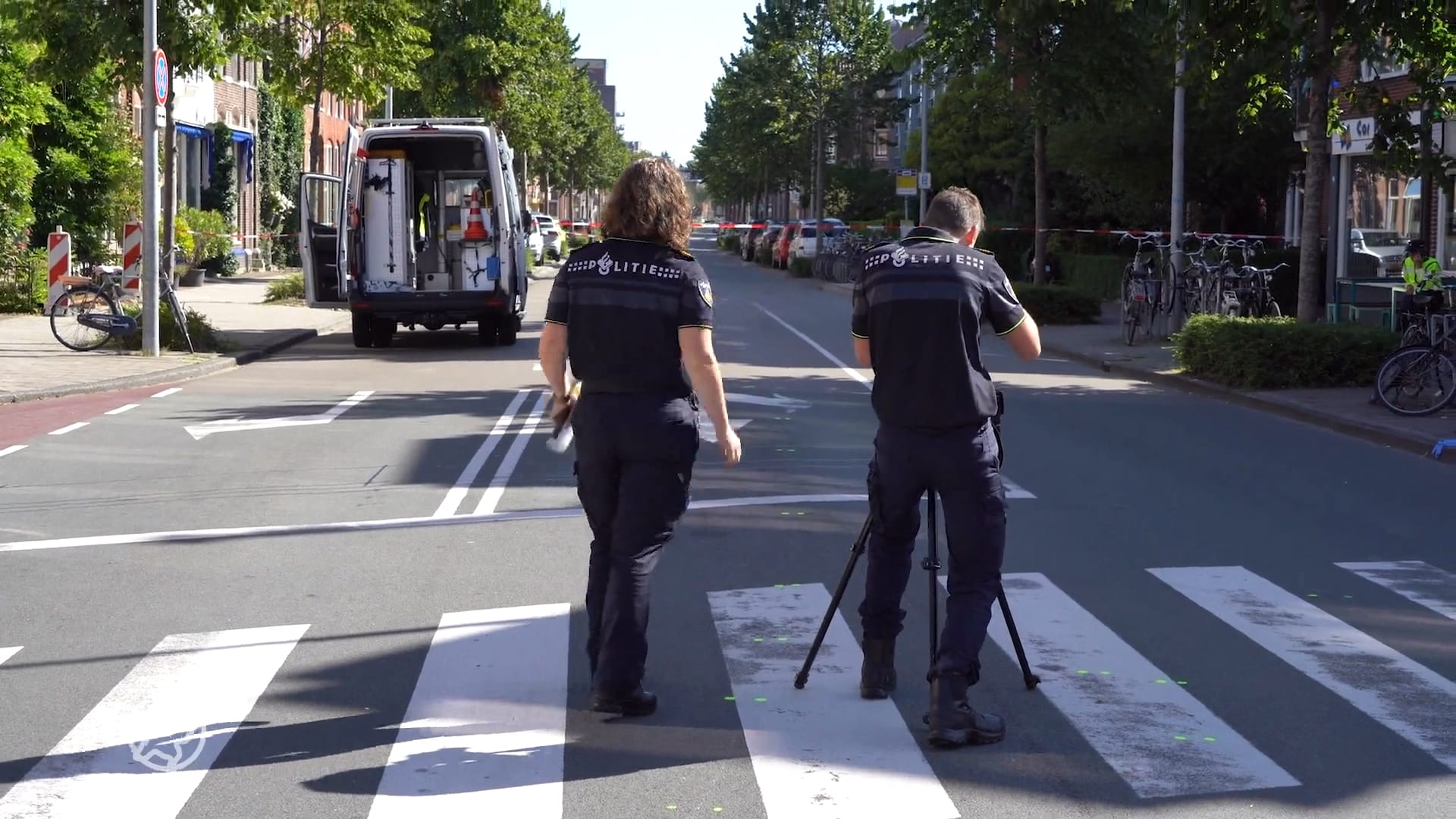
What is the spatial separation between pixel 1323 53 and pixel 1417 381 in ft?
13.9

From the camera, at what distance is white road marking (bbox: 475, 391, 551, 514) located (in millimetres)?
10141

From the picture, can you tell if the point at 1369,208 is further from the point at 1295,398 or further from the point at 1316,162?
the point at 1295,398

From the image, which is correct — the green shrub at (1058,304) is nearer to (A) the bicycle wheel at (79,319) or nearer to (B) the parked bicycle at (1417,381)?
(B) the parked bicycle at (1417,381)

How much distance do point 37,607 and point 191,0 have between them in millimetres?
14758

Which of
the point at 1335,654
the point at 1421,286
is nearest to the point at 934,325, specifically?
the point at 1335,654

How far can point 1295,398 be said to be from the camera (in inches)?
624

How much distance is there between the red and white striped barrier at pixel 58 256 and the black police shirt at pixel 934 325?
17.6m

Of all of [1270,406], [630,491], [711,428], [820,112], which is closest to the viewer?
[630,491]

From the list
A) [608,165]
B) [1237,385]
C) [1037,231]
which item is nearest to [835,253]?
[1037,231]

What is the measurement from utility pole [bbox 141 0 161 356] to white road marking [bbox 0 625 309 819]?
13.0 metres

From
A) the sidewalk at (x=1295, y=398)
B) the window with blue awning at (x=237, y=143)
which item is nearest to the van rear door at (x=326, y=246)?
the sidewalk at (x=1295, y=398)

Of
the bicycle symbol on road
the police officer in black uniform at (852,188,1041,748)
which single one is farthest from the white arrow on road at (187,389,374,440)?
the police officer in black uniform at (852,188,1041,748)

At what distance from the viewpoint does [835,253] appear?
47.5 meters

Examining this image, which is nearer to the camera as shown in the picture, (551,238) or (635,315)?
(635,315)
